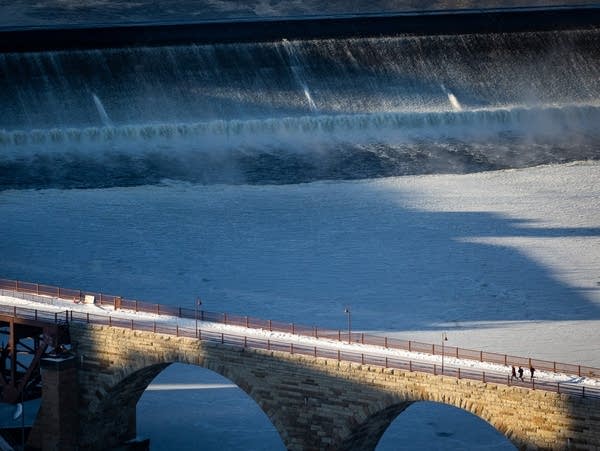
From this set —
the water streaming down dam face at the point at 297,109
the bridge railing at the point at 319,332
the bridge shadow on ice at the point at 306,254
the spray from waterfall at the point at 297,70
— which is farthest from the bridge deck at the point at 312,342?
the spray from waterfall at the point at 297,70

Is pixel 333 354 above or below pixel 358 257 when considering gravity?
below

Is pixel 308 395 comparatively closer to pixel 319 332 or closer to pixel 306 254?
pixel 319 332

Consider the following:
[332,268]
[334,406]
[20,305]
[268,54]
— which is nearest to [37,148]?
[268,54]

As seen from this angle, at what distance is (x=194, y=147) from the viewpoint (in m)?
101

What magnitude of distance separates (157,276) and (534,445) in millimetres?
28580

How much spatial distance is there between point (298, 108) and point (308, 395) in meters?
46.9

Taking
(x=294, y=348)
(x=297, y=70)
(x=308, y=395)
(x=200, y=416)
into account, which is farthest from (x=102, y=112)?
(x=308, y=395)

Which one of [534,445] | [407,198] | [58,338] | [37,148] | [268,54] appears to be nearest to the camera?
[534,445]

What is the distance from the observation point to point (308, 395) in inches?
2351

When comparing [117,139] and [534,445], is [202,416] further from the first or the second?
[117,139]

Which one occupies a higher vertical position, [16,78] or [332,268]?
[16,78]

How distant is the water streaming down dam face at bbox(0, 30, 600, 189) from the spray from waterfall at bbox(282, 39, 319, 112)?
10cm

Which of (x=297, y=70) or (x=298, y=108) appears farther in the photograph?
(x=297, y=70)

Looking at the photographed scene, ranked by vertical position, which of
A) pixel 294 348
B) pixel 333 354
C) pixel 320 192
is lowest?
pixel 333 354
